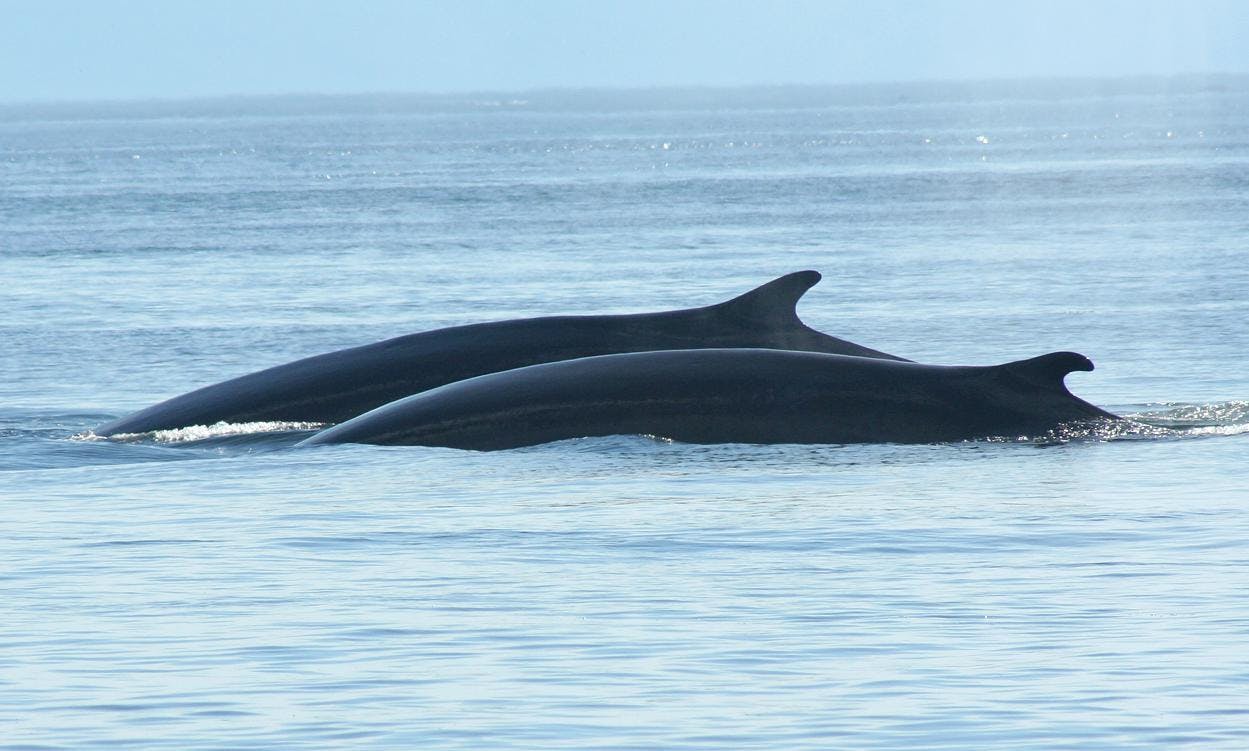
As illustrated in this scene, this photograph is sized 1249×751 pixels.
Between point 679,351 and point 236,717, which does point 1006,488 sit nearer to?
point 679,351

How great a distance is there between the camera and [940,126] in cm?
15800

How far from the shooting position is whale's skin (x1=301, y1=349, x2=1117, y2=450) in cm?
1460

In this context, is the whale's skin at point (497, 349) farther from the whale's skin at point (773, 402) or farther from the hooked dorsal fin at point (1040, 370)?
the hooked dorsal fin at point (1040, 370)

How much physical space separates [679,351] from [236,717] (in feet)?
22.7

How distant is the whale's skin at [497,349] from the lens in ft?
54.2

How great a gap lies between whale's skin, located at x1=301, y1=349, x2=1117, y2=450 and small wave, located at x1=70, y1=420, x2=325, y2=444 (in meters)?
1.69

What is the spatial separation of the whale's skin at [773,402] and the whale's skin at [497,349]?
59.6 inches

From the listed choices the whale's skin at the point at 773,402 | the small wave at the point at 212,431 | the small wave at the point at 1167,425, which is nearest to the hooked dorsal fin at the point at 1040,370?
the whale's skin at the point at 773,402

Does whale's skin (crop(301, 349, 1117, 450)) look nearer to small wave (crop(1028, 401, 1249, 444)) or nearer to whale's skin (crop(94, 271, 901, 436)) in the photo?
small wave (crop(1028, 401, 1249, 444))

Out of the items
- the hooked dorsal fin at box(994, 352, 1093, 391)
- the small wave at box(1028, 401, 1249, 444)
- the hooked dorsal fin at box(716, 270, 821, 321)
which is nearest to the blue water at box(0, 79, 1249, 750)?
the small wave at box(1028, 401, 1249, 444)

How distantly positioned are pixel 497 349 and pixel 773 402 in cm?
269

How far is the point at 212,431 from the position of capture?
16484 mm

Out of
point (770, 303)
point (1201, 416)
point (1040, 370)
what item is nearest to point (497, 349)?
point (770, 303)

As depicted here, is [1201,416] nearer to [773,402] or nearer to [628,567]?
[773,402]
